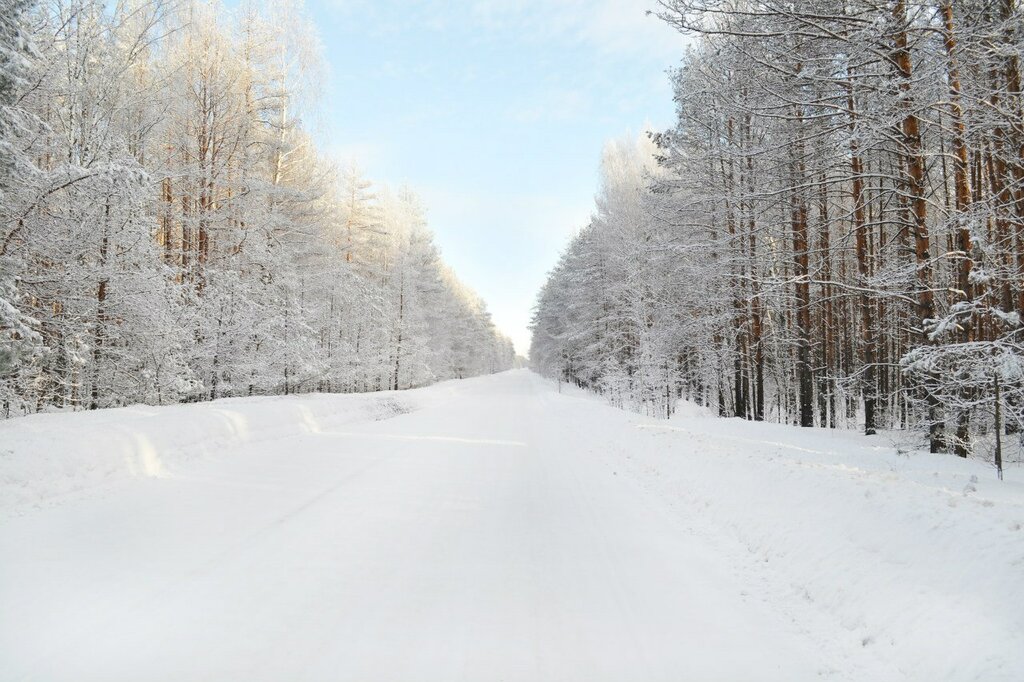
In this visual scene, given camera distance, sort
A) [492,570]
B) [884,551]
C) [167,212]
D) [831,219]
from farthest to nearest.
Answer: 1. [167,212]
2. [831,219]
3. [492,570]
4. [884,551]

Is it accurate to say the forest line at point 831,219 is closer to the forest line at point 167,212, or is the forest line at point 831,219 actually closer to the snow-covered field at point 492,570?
the snow-covered field at point 492,570

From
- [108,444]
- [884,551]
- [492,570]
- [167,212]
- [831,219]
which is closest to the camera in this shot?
[884,551]

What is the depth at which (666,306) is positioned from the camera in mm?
20141

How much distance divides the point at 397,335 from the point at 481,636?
1215 inches

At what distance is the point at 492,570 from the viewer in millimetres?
3941

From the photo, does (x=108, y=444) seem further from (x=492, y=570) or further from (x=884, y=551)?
(x=884, y=551)

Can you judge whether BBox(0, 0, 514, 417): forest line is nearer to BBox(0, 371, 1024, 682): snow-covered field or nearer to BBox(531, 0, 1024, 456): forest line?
BBox(0, 371, 1024, 682): snow-covered field

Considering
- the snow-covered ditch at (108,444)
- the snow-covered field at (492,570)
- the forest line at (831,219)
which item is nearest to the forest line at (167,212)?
the snow-covered ditch at (108,444)

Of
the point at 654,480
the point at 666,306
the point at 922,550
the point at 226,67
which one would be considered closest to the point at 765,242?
the point at 666,306

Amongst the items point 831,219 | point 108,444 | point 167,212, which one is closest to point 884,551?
point 831,219

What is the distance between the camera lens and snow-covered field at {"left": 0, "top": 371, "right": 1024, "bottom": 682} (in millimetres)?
2703

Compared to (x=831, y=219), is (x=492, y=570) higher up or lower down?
lower down

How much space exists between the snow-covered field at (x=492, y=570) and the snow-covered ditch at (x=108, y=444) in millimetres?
39

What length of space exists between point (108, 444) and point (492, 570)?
6.05m
